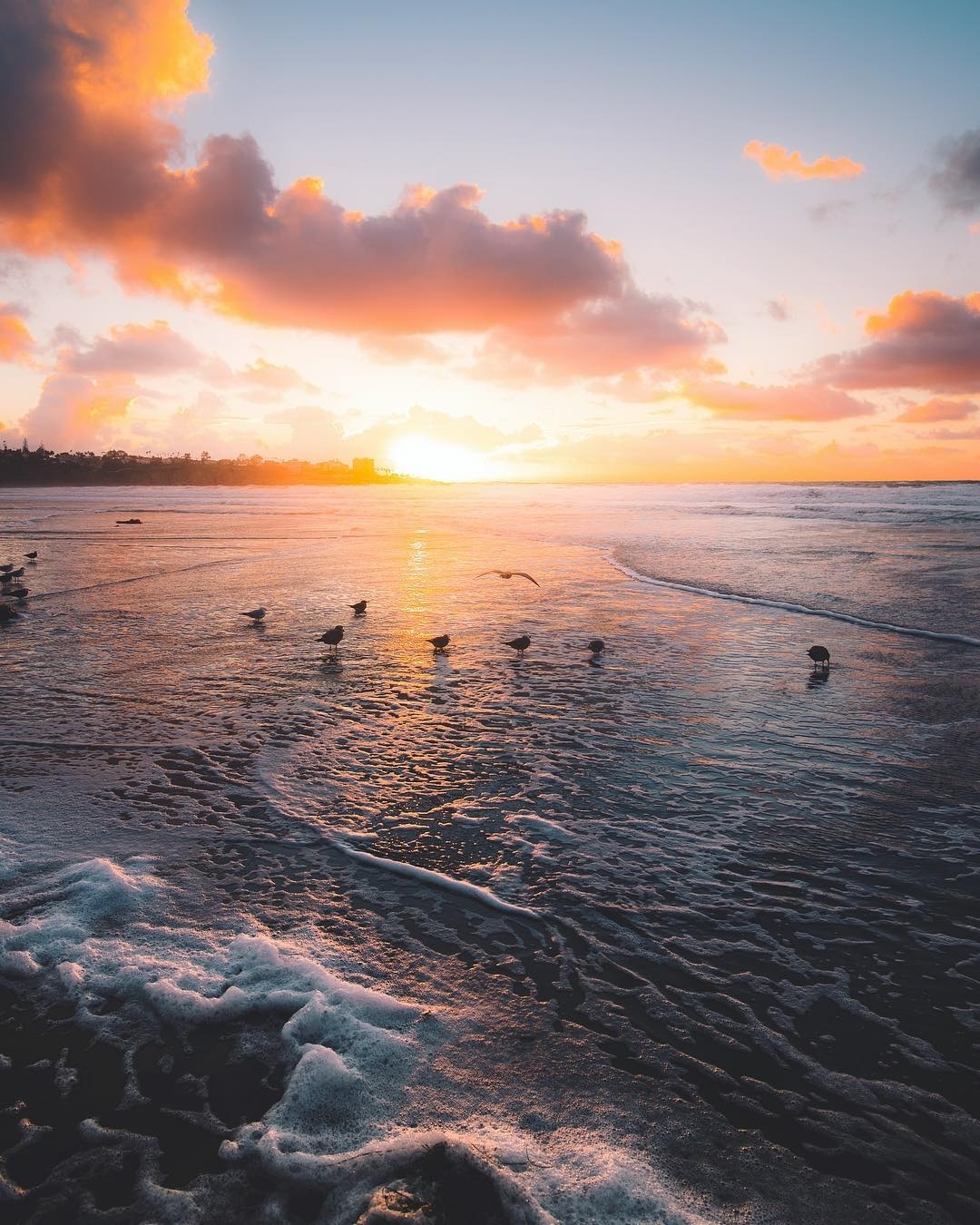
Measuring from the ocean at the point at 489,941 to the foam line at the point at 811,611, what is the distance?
5.67 ft

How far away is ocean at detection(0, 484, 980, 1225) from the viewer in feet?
7.91

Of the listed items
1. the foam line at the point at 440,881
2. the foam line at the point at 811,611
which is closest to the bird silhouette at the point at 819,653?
the foam line at the point at 811,611

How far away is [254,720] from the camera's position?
688 centimetres

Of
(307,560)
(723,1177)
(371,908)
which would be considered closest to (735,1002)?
(723,1177)

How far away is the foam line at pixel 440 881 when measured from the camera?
3.89 metres

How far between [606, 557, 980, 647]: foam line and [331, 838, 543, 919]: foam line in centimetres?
964

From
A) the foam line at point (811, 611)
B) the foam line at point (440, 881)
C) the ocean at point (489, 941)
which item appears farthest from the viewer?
the foam line at point (811, 611)

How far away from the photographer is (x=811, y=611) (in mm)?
12805

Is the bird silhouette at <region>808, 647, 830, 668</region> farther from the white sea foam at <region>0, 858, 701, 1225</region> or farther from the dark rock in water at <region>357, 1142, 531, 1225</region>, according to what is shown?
the dark rock in water at <region>357, 1142, 531, 1225</region>

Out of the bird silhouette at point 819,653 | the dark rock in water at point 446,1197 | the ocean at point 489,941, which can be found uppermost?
the bird silhouette at point 819,653

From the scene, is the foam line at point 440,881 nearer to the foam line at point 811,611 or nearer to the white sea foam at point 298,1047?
the white sea foam at point 298,1047

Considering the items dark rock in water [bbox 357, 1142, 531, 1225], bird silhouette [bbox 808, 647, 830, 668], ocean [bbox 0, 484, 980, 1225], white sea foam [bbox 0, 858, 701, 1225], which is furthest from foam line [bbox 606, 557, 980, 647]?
dark rock in water [bbox 357, 1142, 531, 1225]

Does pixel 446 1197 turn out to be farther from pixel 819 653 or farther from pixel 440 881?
pixel 819 653

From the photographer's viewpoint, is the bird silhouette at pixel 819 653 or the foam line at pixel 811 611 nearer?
the bird silhouette at pixel 819 653
